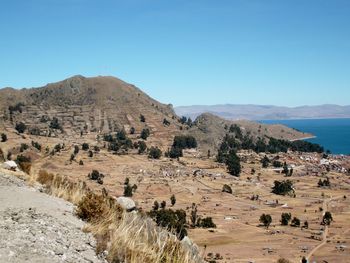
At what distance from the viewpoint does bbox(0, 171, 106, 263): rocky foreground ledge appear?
7.30 m

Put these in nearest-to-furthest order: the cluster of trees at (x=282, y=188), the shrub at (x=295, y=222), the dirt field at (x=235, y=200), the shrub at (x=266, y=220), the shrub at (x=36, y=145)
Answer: the dirt field at (x=235, y=200), the shrub at (x=266, y=220), the shrub at (x=295, y=222), the cluster of trees at (x=282, y=188), the shrub at (x=36, y=145)

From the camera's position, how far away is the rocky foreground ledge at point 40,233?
7.30m

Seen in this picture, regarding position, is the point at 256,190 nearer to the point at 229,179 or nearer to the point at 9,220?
the point at 229,179

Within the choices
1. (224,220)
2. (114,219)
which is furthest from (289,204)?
(114,219)

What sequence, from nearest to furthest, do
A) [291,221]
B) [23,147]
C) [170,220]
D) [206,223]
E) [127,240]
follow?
1. [127,240]
2. [170,220]
3. [206,223]
4. [291,221]
5. [23,147]

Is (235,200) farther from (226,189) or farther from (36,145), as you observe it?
(36,145)

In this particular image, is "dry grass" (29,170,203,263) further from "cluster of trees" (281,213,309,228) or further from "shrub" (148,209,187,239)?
"cluster of trees" (281,213,309,228)

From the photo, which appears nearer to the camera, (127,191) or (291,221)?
(291,221)

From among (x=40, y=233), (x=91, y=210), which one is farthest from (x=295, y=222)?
(x=40, y=233)

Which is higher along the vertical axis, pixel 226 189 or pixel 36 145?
pixel 36 145

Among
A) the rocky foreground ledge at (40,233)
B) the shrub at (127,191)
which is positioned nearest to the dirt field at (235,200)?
the shrub at (127,191)

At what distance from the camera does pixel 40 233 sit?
28.3 feet

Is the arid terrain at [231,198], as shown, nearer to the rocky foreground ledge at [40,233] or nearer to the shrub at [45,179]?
the shrub at [45,179]

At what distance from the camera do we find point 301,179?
18712cm
